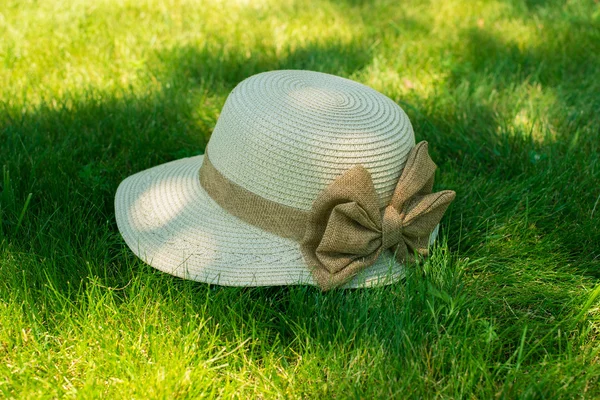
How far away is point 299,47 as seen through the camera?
13.0 feet

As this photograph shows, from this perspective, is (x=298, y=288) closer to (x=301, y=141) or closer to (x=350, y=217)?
(x=350, y=217)

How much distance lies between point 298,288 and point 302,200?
0.94 ft

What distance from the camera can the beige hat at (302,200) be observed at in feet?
6.75

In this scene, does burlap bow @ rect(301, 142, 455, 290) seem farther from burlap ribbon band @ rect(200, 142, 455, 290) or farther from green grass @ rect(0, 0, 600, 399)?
green grass @ rect(0, 0, 600, 399)

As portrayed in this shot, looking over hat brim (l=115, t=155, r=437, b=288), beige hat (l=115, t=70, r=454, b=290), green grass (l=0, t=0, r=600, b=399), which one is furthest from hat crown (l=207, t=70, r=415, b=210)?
green grass (l=0, t=0, r=600, b=399)

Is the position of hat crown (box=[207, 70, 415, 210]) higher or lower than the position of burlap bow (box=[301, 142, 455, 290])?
higher

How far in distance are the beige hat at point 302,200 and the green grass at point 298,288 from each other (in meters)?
0.09

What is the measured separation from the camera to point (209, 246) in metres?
2.15

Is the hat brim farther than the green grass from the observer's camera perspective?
Yes

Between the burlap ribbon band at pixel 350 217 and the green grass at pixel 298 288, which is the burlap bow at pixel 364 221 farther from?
the green grass at pixel 298 288

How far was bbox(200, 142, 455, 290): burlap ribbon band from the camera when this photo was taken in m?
2.02

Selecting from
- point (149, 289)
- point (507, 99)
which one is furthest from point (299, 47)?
point (149, 289)

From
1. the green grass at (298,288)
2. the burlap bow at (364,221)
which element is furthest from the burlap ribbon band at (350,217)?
the green grass at (298,288)

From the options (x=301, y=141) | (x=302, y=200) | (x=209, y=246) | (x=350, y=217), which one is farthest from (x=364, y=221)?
(x=209, y=246)
